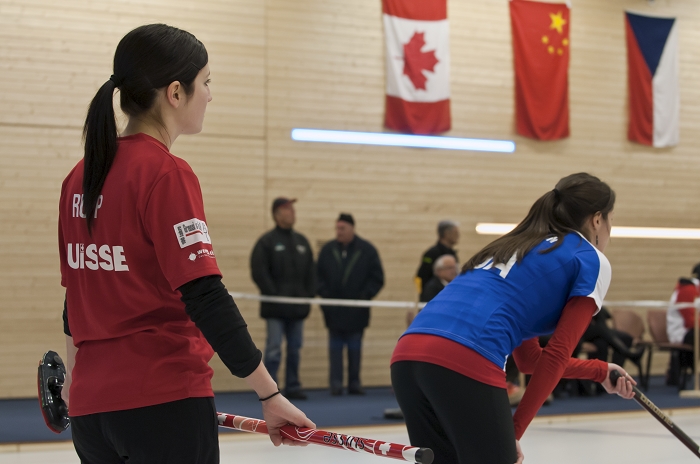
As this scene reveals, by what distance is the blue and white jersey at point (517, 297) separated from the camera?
227cm

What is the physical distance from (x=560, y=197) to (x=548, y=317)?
0.38 meters

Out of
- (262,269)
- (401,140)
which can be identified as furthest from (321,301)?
(401,140)

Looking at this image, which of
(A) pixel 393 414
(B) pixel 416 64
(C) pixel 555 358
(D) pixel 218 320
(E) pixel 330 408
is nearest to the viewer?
(D) pixel 218 320

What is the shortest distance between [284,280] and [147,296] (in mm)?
6833

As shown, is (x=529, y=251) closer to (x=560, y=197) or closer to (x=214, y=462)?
(x=560, y=197)

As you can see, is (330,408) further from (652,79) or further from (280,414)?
(652,79)

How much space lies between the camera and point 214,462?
1667 millimetres

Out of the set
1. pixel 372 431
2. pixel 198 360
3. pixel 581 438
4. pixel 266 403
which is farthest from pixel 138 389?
pixel 581 438

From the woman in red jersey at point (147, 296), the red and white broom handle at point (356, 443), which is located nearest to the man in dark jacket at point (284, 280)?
the red and white broom handle at point (356, 443)

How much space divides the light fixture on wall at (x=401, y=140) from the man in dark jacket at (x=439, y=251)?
155 cm

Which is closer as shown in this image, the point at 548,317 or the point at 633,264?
the point at 548,317

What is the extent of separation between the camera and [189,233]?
1.61m

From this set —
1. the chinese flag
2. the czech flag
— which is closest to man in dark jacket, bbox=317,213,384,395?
the chinese flag

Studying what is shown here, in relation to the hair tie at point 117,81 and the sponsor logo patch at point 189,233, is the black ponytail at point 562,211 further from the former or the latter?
the hair tie at point 117,81
